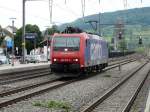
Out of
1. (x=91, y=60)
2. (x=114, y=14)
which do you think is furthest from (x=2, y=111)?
(x=114, y=14)

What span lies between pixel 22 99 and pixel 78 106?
2756 millimetres

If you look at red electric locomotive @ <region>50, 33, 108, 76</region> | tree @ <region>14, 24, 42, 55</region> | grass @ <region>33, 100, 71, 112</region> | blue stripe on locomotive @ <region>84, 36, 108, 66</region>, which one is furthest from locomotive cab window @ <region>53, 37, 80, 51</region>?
tree @ <region>14, 24, 42, 55</region>

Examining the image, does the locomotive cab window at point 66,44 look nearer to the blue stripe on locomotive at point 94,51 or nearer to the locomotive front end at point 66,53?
the locomotive front end at point 66,53

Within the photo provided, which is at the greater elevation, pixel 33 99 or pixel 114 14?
pixel 114 14

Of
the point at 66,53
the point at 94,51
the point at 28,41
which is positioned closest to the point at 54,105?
the point at 66,53

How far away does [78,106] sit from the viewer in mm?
16797

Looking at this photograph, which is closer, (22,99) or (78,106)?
(78,106)

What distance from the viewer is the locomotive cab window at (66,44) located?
1270 inches

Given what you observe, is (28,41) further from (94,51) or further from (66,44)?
(66,44)

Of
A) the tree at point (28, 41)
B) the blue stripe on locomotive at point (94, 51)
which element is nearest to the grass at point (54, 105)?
the blue stripe on locomotive at point (94, 51)

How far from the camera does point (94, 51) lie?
37156 mm

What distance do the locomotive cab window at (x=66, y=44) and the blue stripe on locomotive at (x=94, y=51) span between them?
3.52 feet

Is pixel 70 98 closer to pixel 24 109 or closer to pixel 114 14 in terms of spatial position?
pixel 24 109

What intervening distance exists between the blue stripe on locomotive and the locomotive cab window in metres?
1.07
